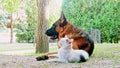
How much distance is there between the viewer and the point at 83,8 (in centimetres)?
1292

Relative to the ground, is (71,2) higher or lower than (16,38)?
higher

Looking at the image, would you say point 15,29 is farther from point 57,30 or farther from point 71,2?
point 57,30

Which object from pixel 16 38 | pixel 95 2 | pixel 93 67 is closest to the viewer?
pixel 93 67

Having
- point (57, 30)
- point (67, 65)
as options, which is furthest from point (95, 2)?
point (67, 65)

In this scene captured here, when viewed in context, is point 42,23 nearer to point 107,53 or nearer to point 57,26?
point 107,53

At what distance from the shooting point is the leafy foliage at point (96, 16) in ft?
41.7

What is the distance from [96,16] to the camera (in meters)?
12.9

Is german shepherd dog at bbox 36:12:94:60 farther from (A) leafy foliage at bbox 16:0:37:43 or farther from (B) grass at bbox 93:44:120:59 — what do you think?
(A) leafy foliage at bbox 16:0:37:43

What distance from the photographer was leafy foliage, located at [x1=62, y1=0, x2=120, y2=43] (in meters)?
12.7

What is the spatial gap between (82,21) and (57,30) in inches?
306

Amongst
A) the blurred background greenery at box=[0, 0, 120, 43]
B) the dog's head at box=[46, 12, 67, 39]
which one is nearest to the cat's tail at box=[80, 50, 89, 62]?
the dog's head at box=[46, 12, 67, 39]

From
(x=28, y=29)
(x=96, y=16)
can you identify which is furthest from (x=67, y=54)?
(x=28, y=29)

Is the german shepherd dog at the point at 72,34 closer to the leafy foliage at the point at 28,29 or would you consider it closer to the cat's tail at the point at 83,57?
the cat's tail at the point at 83,57

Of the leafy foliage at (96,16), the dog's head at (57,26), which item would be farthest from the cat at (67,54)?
the leafy foliage at (96,16)
